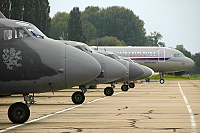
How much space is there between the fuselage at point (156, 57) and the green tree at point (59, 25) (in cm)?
8601

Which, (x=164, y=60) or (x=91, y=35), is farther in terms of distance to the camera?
(x=91, y=35)

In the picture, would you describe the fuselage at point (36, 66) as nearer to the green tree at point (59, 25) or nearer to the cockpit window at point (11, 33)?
the cockpit window at point (11, 33)

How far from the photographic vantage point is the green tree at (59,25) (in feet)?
526

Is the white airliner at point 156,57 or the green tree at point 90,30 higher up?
the green tree at point 90,30

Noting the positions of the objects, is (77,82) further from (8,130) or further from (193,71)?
(193,71)

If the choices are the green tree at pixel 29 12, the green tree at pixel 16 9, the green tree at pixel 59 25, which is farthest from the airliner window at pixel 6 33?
the green tree at pixel 59 25

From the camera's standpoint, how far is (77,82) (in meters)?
17.4

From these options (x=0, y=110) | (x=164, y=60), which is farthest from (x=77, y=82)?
(x=164, y=60)

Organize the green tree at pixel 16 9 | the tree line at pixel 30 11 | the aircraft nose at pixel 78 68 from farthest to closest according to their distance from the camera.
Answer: the green tree at pixel 16 9 → the tree line at pixel 30 11 → the aircraft nose at pixel 78 68

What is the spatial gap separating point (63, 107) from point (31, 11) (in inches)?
1738

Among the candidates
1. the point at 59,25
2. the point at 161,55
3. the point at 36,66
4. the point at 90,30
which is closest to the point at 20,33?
the point at 36,66

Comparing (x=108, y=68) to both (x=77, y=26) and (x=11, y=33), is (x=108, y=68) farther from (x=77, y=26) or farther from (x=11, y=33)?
(x=77, y=26)

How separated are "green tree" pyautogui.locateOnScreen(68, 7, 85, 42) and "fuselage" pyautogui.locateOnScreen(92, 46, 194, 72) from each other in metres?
41.4

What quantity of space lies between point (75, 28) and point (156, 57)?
46.4 metres
